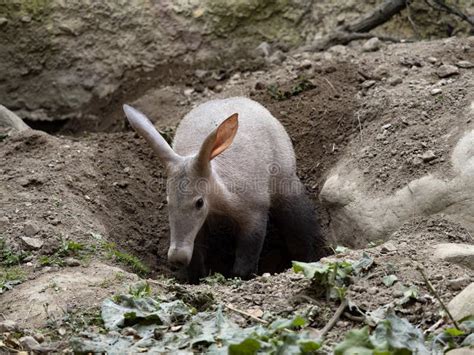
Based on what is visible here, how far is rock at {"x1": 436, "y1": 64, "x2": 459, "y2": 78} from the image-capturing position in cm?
804

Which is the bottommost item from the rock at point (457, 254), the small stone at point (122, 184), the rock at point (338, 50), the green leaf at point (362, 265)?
the rock at point (457, 254)

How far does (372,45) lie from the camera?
9.01 m

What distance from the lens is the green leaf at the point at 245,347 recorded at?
4.23 metres

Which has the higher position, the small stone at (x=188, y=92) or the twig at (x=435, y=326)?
the small stone at (x=188, y=92)

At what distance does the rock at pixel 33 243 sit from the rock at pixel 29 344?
1.66m

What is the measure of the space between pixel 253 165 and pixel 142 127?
45.5 inches

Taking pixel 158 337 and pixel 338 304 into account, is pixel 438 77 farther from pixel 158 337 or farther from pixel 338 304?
pixel 158 337

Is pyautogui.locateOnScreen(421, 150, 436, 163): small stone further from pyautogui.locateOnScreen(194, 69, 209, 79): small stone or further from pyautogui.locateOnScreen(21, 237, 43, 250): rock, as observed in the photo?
pyautogui.locateOnScreen(194, 69, 209, 79): small stone

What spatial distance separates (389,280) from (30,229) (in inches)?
115

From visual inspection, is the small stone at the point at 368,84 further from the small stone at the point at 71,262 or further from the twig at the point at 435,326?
the twig at the point at 435,326

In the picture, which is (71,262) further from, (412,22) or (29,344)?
(412,22)

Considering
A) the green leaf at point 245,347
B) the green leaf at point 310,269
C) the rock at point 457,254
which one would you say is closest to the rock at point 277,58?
the rock at point 457,254

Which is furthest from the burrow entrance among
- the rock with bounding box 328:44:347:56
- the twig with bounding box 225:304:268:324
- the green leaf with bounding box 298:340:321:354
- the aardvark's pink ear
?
the green leaf with bounding box 298:340:321:354

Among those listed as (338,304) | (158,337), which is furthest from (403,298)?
(158,337)
